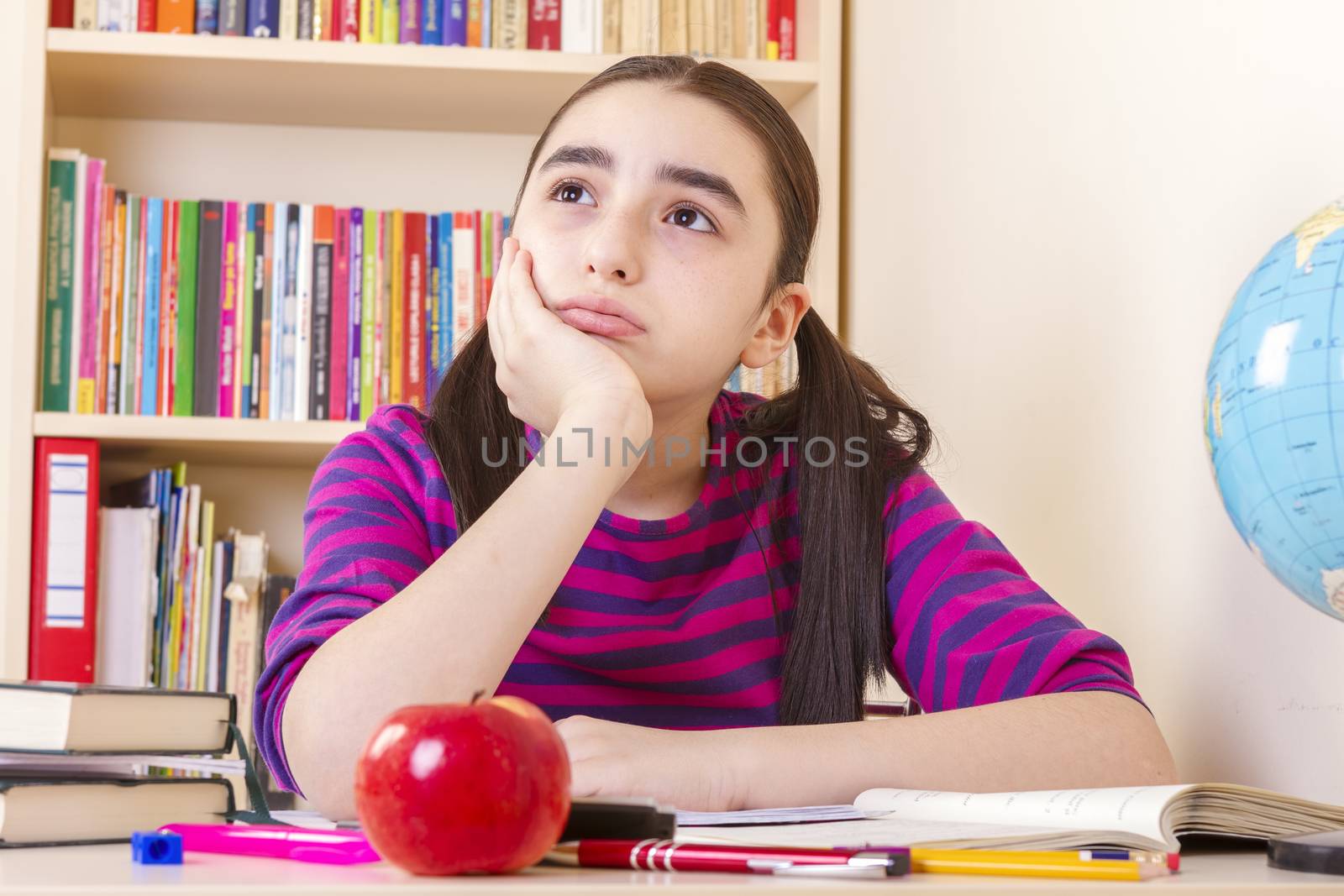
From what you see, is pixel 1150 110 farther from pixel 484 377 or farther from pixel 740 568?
pixel 484 377

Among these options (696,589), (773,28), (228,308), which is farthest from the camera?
(773,28)

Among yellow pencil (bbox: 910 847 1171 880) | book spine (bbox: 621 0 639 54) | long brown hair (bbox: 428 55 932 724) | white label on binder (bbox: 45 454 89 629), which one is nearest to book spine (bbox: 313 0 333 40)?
book spine (bbox: 621 0 639 54)

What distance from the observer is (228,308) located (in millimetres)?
1937

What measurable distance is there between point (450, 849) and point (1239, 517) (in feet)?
1.69

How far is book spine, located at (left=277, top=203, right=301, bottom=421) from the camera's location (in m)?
1.94

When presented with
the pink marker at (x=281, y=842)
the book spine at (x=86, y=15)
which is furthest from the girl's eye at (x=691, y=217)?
the book spine at (x=86, y=15)

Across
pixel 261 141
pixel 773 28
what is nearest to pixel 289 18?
pixel 261 141

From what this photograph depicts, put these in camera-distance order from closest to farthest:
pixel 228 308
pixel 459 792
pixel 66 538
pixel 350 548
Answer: pixel 459 792 < pixel 350 548 < pixel 66 538 < pixel 228 308

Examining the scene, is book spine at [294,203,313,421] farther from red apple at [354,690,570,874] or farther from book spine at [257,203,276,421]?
red apple at [354,690,570,874]

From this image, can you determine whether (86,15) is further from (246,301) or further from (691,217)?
(691,217)

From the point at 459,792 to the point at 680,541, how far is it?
0.81 meters

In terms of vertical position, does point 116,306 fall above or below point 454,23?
below

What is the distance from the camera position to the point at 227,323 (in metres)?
1.93

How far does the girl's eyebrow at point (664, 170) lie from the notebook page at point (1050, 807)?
573 millimetres
